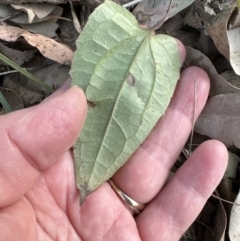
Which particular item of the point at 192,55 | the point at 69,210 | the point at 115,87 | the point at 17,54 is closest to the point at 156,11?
the point at 192,55

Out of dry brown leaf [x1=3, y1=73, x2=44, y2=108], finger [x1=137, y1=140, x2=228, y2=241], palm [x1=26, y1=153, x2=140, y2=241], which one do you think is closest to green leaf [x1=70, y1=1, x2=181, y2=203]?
palm [x1=26, y1=153, x2=140, y2=241]

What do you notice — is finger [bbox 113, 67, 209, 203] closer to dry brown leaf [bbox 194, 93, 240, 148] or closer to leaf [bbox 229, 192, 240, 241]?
dry brown leaf [bbox 194, 93, 240, 148]

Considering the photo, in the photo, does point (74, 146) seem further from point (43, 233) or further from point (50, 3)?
point (50, 3)

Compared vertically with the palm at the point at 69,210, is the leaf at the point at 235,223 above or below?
below

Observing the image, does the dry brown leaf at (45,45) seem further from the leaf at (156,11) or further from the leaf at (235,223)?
the leaf at (235,223)

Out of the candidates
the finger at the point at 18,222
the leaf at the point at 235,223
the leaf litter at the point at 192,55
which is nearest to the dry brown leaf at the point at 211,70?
the leaf litter at the point at 192,55

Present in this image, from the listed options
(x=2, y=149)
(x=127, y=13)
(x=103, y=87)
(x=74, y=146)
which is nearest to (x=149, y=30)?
(x=127, y=13)

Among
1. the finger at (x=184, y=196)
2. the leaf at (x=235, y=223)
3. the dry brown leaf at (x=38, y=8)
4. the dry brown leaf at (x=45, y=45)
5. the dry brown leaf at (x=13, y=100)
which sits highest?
the dry brown leaf at (x=38, y=8)
